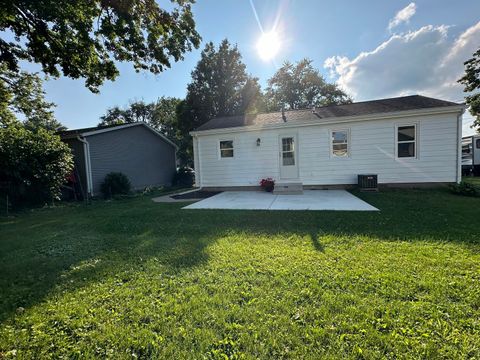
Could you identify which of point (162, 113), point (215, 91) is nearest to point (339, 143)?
point (215, 91)

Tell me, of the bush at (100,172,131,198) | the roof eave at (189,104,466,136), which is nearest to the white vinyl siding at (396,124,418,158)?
the roof eave at (189,104,466,136)

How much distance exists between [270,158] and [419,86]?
37.2 ft

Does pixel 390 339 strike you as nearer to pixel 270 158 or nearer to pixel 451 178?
Answer: pixel 270 158

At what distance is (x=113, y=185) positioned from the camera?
11.3 m

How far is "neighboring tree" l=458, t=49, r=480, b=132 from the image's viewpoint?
17.9 meters

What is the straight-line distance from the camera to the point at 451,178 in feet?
28.8

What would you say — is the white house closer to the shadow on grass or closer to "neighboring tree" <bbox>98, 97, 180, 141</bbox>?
the shadow on grass

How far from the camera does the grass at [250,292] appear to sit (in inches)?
70.8

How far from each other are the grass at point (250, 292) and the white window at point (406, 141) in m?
4.77

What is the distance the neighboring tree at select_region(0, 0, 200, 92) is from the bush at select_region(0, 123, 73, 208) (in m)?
3.63

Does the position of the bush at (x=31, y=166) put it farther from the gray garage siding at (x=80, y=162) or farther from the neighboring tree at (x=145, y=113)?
the neighboring tree at (x=145, y=113)

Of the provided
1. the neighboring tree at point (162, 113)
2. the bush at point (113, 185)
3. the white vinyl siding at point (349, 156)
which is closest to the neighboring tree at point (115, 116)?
the neighboring tree at point (162, 113)

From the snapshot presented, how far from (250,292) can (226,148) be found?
8.99 meters

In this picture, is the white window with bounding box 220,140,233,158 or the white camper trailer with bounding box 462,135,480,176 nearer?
the white window with bounding box 220,140,233,158
